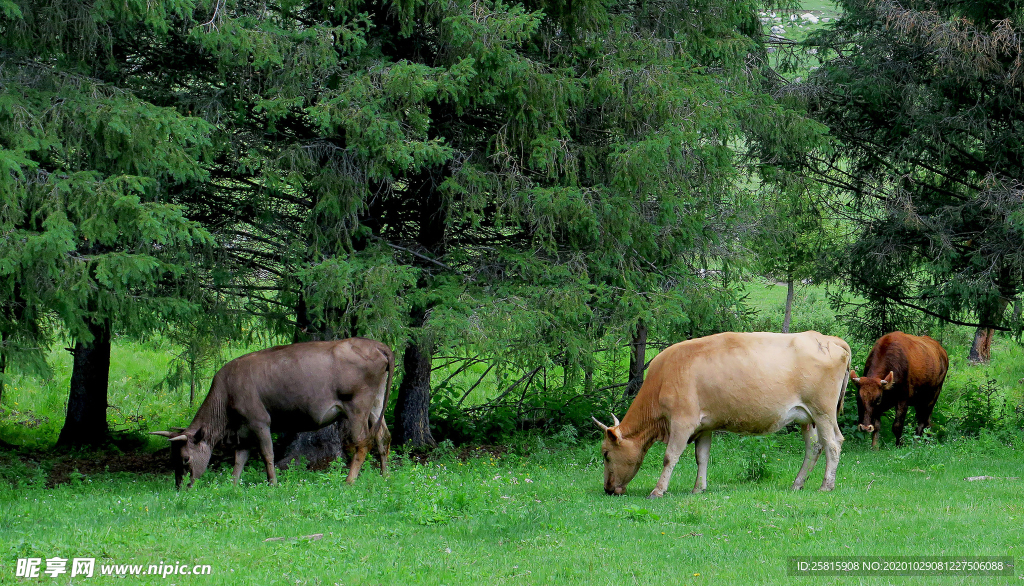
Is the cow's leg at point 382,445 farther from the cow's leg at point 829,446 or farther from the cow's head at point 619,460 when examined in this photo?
the cow's leg at point 829,446

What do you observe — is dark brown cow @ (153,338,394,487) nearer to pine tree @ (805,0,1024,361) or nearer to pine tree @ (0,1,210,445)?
pine tree @ (0,1,210,445)

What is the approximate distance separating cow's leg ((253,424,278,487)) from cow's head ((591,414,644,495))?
4.15m

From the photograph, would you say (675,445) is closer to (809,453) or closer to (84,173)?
(809,453)

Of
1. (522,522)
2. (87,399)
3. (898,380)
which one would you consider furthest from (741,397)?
(87,399)

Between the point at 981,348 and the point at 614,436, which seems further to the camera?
the point at 981,348

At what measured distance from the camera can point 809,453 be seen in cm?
1026

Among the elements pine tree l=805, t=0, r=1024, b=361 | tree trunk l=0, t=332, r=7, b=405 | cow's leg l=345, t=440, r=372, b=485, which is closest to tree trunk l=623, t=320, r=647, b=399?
pine tree l=805, t=0, r=1024, b=361

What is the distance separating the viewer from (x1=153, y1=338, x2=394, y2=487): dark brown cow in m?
11.6

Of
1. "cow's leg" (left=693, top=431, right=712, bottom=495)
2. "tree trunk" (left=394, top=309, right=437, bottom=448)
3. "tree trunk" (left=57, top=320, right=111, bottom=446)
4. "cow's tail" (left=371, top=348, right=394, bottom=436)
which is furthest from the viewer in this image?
"tree trunk" (left=57, top=320, right=111, bottom=446)

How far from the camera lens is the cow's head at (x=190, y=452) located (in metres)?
11.4

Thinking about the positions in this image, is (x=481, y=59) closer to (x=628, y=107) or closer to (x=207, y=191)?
(x=628, y=107)

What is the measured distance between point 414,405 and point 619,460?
5866mm

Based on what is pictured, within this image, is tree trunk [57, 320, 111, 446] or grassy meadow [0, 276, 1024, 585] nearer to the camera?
grassy meadow [0, 276, 1024, 585]

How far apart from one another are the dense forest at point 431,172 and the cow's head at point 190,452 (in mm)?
1430
